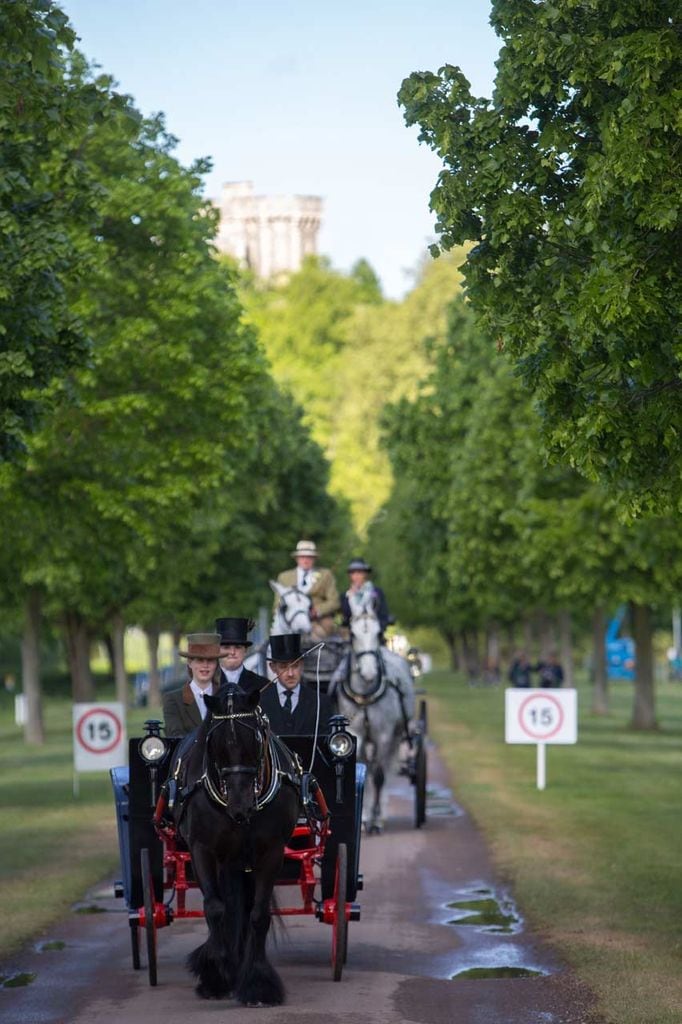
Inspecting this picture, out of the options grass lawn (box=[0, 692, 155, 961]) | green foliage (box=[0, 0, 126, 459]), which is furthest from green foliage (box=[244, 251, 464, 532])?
green foliage (box=[0, 0, 126, 459])

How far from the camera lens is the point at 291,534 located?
66.4 metres

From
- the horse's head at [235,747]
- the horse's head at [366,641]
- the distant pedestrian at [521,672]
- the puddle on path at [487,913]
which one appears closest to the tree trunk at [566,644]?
the distant pedestrian at [521,672]

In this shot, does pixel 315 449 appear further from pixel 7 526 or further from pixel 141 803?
pixel 141 803

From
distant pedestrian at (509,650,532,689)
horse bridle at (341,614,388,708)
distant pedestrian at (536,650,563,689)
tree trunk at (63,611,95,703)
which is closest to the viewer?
horse bridle at (341,614,388,708)

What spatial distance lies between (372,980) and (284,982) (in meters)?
0.53

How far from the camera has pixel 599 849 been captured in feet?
67.8

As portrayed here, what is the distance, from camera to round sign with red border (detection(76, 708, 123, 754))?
85.5 feet

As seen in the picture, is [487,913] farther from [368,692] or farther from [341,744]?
[368,692]

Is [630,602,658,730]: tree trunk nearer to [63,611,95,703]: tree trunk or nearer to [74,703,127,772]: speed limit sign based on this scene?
[63,611,95,703]: tree trunk

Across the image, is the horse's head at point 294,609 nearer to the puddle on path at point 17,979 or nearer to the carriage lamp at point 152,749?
the puddle on path at point 17,979

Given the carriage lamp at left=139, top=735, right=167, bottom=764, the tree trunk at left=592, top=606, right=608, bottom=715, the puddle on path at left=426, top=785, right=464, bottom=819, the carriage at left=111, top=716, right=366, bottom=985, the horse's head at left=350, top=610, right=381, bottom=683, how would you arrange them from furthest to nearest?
the tree trunk at left=592, top=606, right=608, bottom=715 < the puddle on path at left=426, top=785, right=464, bottom=819 < the horse's head at left=350, top=610, right=381, bottom=683 < the carriage lamp at left=139, top=735, right=167, bottom=764 < the carriage at left=111, top=716, right=366, bottom=985

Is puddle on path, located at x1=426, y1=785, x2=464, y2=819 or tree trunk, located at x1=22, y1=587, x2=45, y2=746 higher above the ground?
tree trunk, located at x1=22, y1=587, x2=45, y2=746

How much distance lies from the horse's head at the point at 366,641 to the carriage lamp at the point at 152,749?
29.0ft

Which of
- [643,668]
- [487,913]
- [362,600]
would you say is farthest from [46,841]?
[643,668]
